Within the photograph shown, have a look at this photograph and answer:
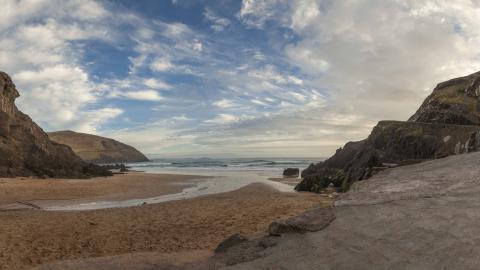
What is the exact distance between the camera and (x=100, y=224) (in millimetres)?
13992

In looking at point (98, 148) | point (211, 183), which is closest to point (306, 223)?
point (211, 183)

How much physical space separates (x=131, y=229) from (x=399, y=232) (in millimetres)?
9919

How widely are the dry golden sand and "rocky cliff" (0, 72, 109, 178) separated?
21609mm

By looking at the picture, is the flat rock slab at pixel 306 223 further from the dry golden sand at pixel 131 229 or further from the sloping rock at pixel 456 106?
the sloping rock at pixel 456 106

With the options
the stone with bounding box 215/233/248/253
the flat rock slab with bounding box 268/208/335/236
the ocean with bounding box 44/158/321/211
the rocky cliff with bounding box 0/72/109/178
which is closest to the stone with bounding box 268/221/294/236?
the flat rock slab with bounding box 268/208/335/236

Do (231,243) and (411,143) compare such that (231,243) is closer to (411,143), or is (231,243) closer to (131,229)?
(131,229)

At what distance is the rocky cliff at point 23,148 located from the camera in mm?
35031

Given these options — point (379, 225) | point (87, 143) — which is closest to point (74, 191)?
point (379, 225)

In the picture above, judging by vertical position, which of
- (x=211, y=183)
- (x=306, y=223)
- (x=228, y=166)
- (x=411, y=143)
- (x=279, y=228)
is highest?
(x=411, y=143)

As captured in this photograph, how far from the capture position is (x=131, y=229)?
1312 centimetres

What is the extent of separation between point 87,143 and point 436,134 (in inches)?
6077

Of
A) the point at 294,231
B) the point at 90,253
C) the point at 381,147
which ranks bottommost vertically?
the point at 90,253

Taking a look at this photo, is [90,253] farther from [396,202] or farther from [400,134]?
[400,134]

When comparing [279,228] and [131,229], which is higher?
[279,228]
